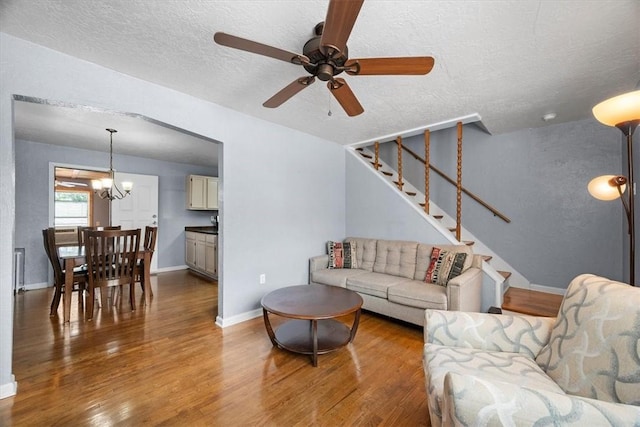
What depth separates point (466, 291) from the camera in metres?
2.56

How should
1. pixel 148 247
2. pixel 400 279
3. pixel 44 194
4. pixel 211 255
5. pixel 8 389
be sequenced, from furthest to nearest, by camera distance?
1. pixel 211 255
2. pixel 44 194
3. pixel 148 247
4. pixel 400 279
5. pixel 8 389

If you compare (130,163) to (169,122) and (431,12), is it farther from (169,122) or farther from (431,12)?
(431,12)

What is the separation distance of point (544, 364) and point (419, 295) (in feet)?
4.44

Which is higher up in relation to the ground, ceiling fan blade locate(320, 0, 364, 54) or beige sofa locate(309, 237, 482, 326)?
ceiling fan blade locate(320, 0, 364, 54)

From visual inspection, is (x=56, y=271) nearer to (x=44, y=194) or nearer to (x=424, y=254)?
(x=44, y=194)

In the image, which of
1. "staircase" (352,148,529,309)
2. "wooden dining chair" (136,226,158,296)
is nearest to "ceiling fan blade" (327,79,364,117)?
"staircase" (352,148,529,309)

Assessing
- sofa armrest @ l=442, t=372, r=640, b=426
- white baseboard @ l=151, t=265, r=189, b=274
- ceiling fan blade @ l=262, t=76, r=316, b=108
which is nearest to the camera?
sofa armrest @ l=442, t=372, r=640, b=426

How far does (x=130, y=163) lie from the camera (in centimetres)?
525

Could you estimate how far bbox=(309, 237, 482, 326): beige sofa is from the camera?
8.50 feet

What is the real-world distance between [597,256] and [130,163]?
302 inches

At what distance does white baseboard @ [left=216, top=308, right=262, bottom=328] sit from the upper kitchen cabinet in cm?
363

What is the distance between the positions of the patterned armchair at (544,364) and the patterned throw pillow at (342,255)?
220cm

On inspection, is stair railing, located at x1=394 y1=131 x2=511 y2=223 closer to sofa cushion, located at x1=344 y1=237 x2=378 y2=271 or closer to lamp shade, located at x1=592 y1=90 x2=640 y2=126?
sofa cushion, located at x1=344 y1=237 x2=378 y2=271

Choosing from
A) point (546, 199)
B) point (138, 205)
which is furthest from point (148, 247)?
point (546, 199)
